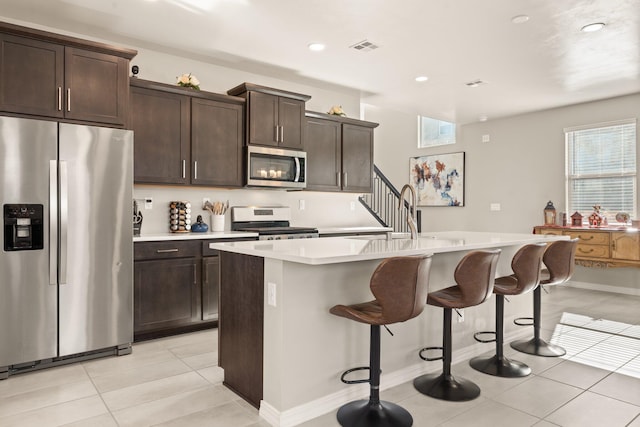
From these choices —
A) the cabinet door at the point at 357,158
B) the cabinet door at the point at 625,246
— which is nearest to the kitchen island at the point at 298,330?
the cabinet door at the point at 357,158

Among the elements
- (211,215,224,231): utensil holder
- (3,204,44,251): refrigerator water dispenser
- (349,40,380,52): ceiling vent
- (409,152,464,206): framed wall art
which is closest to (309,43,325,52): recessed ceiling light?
(349,40,380,52): ceiling vent

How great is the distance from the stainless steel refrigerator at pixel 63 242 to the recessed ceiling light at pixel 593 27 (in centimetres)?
403

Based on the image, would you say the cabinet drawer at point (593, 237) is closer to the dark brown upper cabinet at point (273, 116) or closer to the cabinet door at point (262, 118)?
the dark brown upper cabinet at point (273, 116)

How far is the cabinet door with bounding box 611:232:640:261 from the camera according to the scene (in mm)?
5469

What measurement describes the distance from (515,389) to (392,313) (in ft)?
4.01

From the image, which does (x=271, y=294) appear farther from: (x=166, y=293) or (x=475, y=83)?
(x=475, y=83)

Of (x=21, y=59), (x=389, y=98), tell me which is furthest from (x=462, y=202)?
(x=21, y=59)

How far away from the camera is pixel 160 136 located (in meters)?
4.17

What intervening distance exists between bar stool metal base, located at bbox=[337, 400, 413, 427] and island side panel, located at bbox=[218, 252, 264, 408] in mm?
514

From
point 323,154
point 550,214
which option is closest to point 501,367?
point 323,154

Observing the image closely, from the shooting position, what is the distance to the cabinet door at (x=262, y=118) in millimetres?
4707

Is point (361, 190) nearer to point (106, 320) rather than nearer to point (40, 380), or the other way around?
point (106, 320)

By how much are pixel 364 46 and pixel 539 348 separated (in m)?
3.16

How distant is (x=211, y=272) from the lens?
4.16 metres
